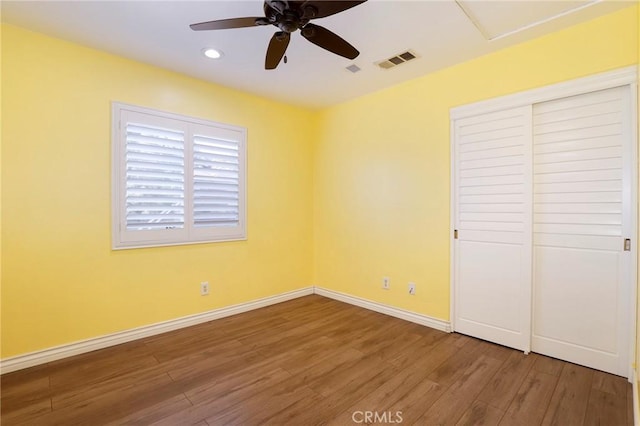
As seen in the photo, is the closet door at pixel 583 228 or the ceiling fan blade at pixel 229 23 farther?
the closet door at pixel 583 228

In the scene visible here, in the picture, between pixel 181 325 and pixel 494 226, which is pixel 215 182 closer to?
pixel 181 325

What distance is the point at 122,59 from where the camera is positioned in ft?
9.04

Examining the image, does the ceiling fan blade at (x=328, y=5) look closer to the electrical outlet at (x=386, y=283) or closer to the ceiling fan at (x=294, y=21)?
the ceiling fan at (x=294, y=21)

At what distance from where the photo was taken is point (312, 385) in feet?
6.93

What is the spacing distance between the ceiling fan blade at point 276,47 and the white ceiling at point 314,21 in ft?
1.13

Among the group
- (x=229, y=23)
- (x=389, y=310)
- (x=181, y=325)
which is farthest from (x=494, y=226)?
(x=181, y=325)

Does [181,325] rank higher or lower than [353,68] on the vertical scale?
lower

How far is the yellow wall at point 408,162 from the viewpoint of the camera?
231 centimetres

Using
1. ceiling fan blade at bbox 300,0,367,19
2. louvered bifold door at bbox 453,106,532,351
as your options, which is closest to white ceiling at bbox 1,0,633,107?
ceiling fan blade at bbox 300,0,367,19

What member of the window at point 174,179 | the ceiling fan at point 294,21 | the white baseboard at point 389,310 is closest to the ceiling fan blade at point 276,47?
the ceiling fan at point 294,21

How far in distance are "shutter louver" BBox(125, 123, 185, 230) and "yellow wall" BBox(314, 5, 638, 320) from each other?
77.9 inches

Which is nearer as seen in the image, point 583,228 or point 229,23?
point 229,23

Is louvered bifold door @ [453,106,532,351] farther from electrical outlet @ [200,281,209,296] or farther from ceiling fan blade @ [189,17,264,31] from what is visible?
electrical outlet @ [200,281,209,296]

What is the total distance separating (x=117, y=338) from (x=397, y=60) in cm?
373
